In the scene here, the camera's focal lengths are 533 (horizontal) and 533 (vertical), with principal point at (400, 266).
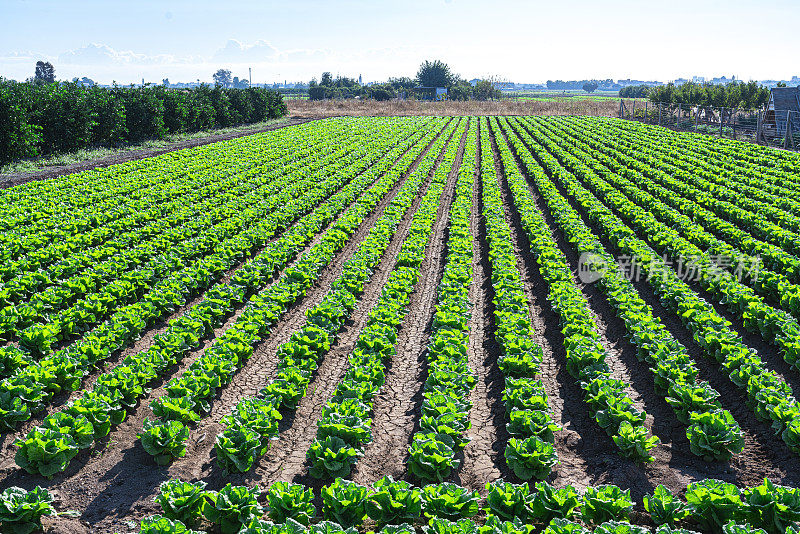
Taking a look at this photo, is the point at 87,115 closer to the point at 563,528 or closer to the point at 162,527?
the point at 162,527

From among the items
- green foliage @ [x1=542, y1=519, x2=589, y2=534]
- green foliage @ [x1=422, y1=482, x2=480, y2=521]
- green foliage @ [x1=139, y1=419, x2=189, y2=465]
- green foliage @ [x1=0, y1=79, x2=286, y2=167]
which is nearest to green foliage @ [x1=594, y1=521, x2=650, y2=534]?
green foliage @ [x1=542, y1=519, x2=589, y2=534]

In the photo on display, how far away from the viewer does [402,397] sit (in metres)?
7.46

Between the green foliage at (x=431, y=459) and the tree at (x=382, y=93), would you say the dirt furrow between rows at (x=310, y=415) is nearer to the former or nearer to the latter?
the green foliage at (x=431, y=459)

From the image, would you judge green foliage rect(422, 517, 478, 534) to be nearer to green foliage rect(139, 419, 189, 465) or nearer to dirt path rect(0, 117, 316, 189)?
green foliage rect(139, 419, 189, 465)

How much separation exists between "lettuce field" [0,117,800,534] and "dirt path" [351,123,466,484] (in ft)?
0.12

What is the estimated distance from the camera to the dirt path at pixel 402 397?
611 centimetres

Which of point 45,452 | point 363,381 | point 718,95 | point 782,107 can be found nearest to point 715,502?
point 363,381

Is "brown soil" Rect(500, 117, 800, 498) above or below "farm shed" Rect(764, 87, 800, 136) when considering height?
below

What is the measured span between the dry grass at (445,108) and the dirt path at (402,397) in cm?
5814

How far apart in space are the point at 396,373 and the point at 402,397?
26.2 inches

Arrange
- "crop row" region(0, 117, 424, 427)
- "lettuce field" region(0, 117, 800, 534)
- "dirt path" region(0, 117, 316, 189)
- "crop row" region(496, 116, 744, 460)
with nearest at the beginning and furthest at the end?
"lettuce field" region(0, 117, 800, 534), "crop row" region(496, 116, 744, 460), "crop row" region(0, 117, 424, 427), "dirt path" region(0, 117, 316, 189)

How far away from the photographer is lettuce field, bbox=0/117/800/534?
16.6 feet

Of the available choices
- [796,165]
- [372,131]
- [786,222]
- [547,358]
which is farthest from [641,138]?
[547,358]

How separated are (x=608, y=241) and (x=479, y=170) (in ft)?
38.8
